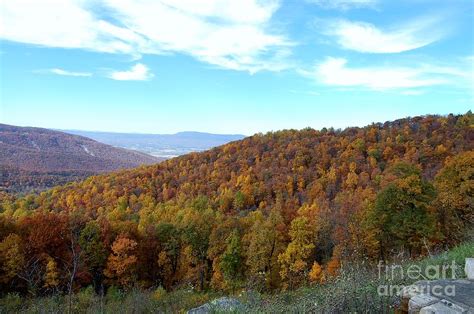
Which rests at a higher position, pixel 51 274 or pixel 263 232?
pixel 263 232

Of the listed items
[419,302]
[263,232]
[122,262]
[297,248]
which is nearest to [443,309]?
[419,302]

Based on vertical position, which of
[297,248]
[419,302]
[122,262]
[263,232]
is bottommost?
[122,262]

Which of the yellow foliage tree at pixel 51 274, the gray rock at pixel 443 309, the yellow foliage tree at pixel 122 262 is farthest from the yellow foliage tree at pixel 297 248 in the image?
the gray rock at pixel 443 309

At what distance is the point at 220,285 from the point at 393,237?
15.3 metres

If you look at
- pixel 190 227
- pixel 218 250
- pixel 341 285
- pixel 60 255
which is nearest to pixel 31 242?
pixel 60 255

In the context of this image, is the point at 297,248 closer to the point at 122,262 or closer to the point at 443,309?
the point at 122,262

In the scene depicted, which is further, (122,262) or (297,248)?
(297,248)

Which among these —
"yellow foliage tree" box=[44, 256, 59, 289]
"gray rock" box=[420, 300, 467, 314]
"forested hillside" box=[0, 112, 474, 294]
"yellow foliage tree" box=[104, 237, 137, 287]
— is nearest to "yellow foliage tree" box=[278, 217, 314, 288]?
"forested hillside" box=[0, 112, 474, 294]

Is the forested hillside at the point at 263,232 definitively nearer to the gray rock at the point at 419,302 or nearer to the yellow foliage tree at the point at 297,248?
the yellow foliage tree at the point at 297,248

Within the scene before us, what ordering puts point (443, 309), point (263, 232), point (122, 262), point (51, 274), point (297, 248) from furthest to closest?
point (263, 232), point (297, 248), point (122, 262), point (51, 274), point (443, 309)

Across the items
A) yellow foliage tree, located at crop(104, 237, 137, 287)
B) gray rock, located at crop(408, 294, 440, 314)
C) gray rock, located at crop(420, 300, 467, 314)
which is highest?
gray rock, located at crop(420, 300, 467, 314)

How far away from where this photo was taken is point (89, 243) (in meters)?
31.1

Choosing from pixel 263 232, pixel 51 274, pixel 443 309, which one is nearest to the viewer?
pixel 443 309

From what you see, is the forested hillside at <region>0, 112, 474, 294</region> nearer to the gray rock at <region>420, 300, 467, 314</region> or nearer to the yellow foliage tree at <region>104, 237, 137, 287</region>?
the yellow foliage tree at <region>104, 237, 137, 287</region>
